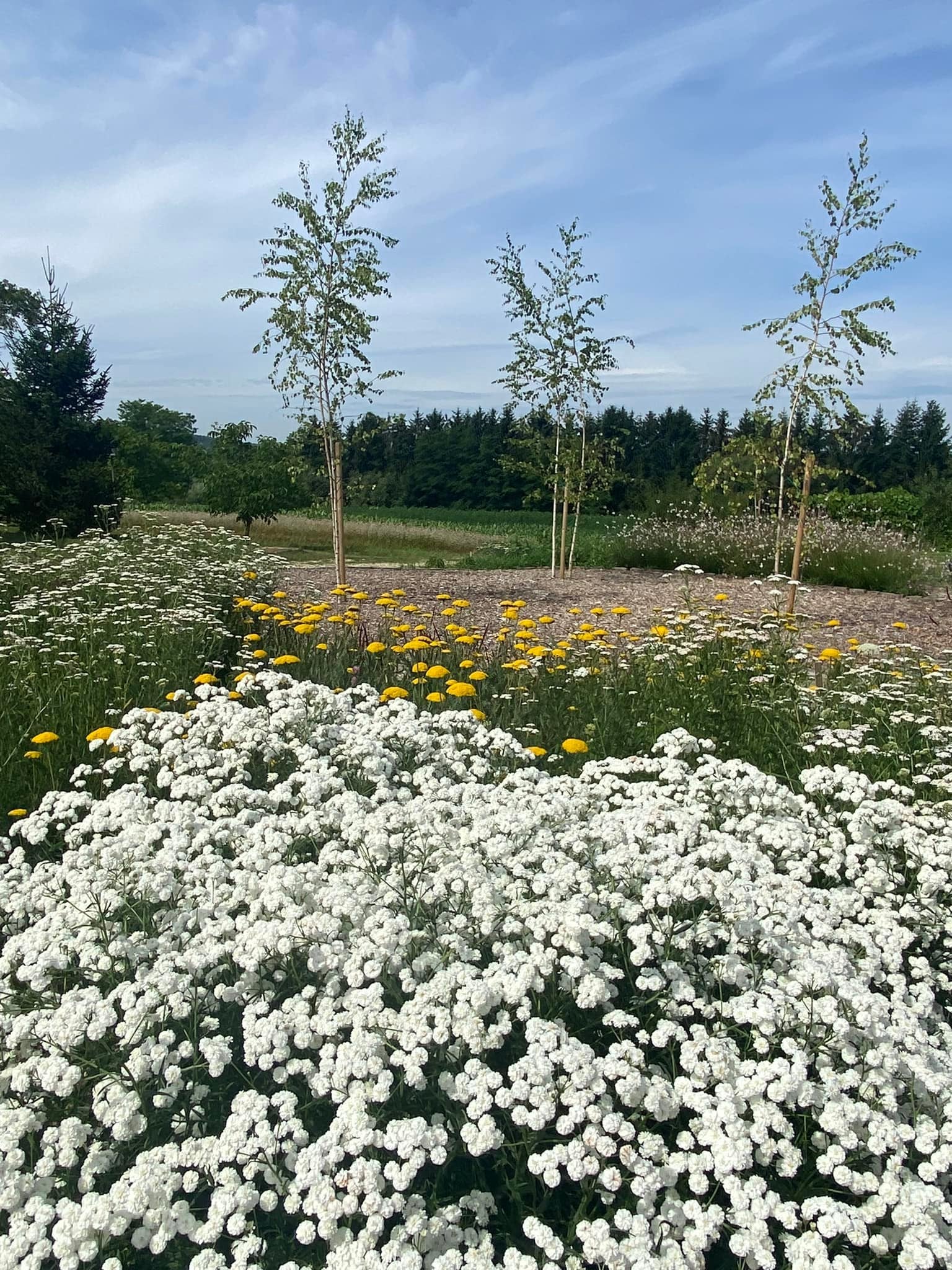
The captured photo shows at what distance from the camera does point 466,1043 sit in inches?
93.9

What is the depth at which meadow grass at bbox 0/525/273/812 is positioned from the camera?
521 centimetres

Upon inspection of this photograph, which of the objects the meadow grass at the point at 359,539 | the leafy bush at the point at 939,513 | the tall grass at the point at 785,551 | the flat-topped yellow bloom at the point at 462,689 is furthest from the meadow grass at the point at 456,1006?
the leafy bush at the point at 939,513

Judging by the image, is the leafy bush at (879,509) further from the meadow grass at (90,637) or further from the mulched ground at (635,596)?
the meadow grass at (90,637)

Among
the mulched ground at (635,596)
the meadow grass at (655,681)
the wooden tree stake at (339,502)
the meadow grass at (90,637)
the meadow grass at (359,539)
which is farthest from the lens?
the meadow grass at (359,539)

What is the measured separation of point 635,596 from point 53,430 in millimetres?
14021

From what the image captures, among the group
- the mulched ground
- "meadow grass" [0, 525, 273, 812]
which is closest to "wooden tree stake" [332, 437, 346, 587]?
the mulched ground

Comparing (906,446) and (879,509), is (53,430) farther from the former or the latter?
(906,446)

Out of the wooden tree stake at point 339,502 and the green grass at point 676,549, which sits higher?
the wooden tree stake at point 339,502

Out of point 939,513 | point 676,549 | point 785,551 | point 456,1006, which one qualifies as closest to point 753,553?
point 785,551

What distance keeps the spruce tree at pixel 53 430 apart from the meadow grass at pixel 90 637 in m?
9.16

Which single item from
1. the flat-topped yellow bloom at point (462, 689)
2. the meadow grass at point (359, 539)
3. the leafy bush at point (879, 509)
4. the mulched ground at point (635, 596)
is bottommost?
the meadow grass at point (359, 539)

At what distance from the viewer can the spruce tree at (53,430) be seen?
18.9 m

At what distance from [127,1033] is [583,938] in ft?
4.20

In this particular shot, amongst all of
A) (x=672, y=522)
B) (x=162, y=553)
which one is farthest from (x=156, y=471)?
(x=162, y=553)
